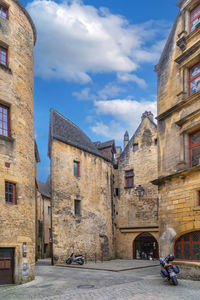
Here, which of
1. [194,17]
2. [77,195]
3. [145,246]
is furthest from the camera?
[145,246]

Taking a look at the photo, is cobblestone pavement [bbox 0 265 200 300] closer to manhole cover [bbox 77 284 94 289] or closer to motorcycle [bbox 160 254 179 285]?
manhole cover [bbox 77 284 94 289]

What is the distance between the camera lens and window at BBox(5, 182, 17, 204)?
11.3 m

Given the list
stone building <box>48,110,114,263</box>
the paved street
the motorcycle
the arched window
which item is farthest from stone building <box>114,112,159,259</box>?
the motorcycle

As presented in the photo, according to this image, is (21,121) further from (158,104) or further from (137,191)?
(137,191)

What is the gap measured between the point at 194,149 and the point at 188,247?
12.1ft

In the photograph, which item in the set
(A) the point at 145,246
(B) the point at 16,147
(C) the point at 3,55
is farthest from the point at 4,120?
(A) the point at 145,246

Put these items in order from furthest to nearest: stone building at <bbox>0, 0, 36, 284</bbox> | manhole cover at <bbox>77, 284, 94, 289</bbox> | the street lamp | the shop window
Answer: the street lamp, the shop window, stone building at <bbox>0, 0, 36, 284</bbox>, manhole cover at <bbox>77, 284, 94, 289</bbox>

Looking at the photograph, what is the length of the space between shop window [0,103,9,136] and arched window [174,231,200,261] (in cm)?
782

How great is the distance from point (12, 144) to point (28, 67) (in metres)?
4.01

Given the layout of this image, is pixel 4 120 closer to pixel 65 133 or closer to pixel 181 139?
pixel 181 139

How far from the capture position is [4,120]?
1194cm

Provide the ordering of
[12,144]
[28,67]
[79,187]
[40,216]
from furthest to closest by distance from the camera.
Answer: [40,216] → [79,187] → [28,67] → [12,144]

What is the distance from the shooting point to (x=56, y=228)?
739 inches

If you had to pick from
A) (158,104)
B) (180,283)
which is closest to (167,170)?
(158,104)
